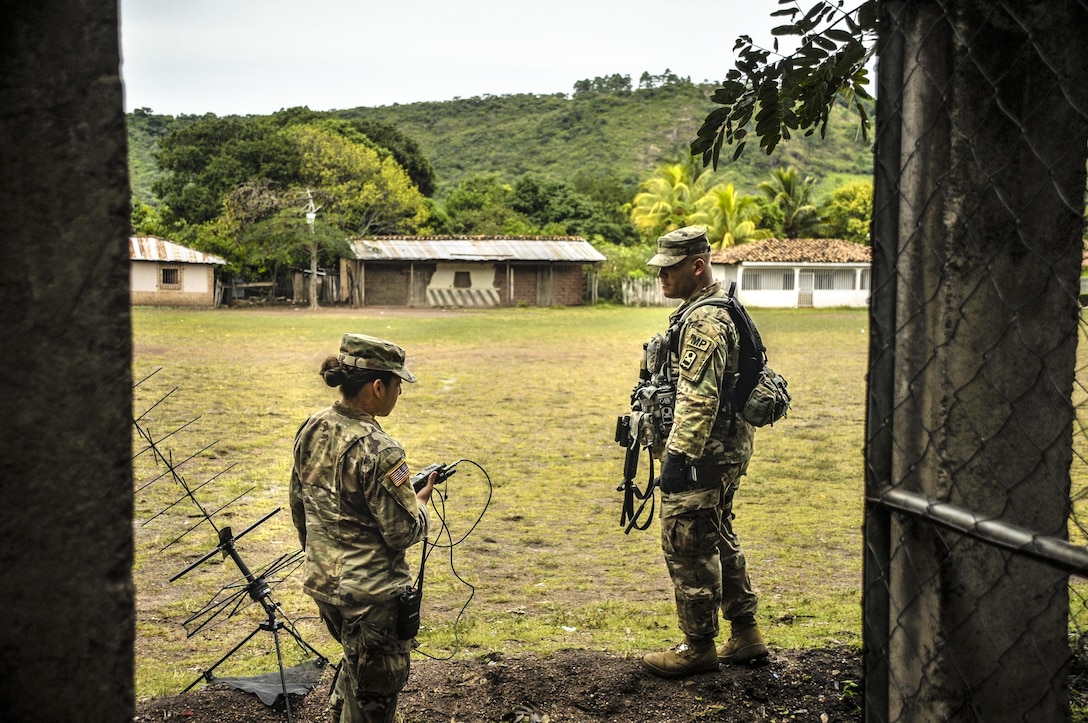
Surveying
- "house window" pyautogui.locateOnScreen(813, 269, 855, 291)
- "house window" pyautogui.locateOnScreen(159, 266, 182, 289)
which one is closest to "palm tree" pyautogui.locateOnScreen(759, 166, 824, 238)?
"house window" pyautogui.locateOnScreen(813, 269, 855, 291)

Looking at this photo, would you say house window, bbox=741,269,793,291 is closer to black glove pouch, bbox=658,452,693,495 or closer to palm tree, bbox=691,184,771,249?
palm tree, bbox=691,184,771,249

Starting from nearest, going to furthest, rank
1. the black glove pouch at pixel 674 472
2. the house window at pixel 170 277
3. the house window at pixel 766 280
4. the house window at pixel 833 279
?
the black glove pouch at pixel 674 472 < the house window at pixel 170 277 < the house window at pixel 766 280 < the house window at pixel 833 279

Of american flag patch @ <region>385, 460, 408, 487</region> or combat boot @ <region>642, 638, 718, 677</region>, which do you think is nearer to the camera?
american flag patch @ <region>385, 460, 408, 487</region>

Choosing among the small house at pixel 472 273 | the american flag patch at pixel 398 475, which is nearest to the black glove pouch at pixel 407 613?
the american flag patch at pixel 398 475

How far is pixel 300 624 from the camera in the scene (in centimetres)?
526

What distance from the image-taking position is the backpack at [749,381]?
4.32 m

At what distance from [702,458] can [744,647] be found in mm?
891

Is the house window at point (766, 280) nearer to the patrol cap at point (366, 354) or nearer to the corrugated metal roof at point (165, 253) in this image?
the corrugated metal roof at point (165, 253)

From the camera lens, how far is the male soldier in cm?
417

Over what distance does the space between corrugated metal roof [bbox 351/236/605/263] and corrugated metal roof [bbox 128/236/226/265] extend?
20.9 feet

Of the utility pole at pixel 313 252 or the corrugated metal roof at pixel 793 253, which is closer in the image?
the utility pole at pixel 313 252

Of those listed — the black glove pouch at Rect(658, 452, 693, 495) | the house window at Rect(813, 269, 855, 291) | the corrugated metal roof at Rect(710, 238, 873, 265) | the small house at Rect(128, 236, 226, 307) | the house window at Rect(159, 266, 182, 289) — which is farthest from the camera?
the house window at Rect(813, 269, 855, 291)

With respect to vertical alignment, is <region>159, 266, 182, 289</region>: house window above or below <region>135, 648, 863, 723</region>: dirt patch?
above

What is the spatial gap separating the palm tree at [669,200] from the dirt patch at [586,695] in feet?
159
